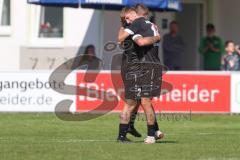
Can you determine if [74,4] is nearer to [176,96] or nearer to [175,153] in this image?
[176,96]

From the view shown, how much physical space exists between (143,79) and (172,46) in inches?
458

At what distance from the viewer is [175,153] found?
467 inches

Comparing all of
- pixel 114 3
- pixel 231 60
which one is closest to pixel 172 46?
pixel 231 60

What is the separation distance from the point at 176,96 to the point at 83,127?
12.5ft

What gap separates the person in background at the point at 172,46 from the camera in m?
24.8

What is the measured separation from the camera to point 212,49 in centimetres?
2473

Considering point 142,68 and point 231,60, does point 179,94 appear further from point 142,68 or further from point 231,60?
point 142,68

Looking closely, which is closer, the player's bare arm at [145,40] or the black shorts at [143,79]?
the player's bare arm at [145,40]

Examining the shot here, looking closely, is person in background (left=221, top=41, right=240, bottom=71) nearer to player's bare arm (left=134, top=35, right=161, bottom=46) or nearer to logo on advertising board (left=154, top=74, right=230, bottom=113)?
logo on advertising board (left=154, top=74, right=230, bottom=113)

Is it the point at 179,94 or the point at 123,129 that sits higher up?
the point at 179,94

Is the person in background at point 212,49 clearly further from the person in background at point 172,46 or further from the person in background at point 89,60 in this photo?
the person in background at point 89,60

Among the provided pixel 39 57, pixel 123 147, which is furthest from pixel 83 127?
pixel 39 57

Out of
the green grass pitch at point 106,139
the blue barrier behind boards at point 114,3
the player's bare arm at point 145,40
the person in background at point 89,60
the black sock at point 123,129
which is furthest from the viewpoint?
the person in background at point 89,60

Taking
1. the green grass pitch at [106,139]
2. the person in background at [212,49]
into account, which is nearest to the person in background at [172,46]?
the person in background at [212,49]
